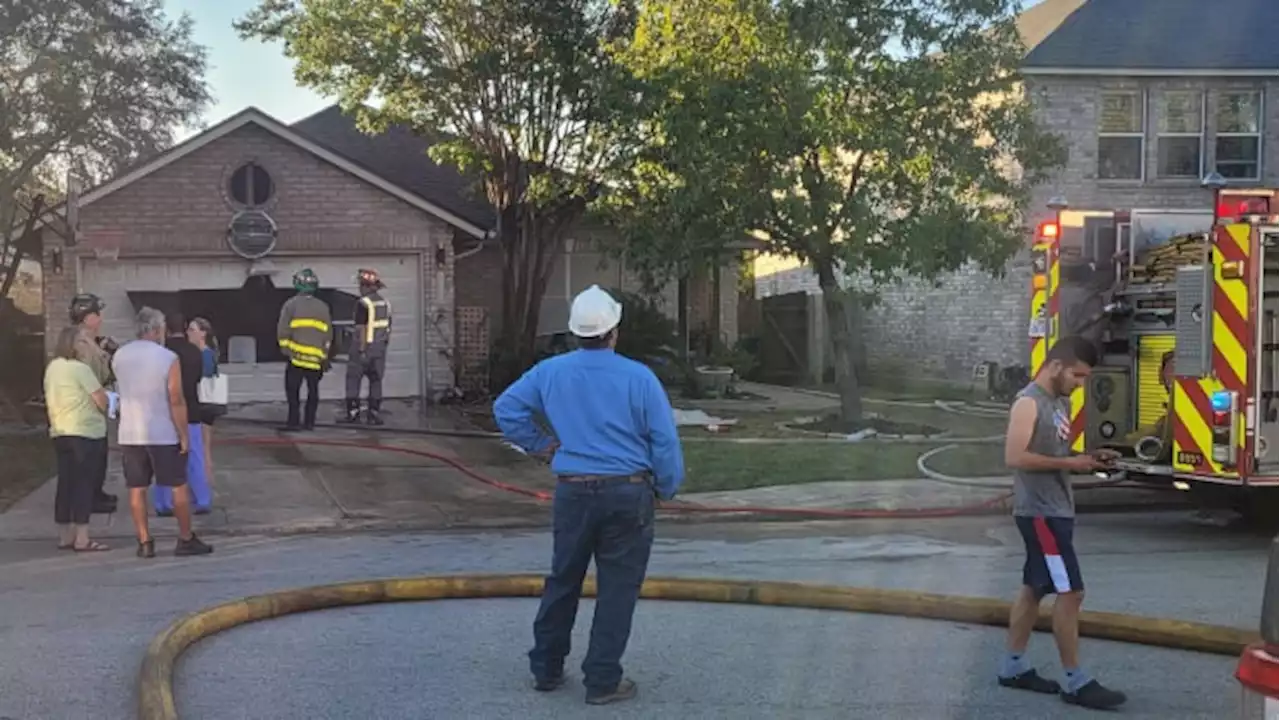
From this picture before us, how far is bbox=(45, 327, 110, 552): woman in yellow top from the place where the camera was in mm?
9102

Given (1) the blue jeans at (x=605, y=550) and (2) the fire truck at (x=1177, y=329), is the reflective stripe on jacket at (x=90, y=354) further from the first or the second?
(2) the fire truck at (x=1177, y=329)

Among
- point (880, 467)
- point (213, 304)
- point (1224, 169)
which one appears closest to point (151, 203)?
point (213, 304)

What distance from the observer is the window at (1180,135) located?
22.6 metres

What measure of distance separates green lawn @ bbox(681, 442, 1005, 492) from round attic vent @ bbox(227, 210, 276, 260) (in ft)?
24.0

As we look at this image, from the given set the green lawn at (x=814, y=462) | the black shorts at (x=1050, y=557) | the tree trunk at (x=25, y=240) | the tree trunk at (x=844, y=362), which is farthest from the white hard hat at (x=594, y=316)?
the tree trunk at (x=25, y=240)

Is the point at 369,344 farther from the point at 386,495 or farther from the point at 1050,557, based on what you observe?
the point at 1050,557

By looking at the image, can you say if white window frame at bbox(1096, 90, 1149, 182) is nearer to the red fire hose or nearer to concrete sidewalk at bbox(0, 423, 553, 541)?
the red fire hose

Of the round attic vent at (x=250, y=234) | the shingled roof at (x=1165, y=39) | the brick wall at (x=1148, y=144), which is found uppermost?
the shingled roof at (x=1165, y=39)

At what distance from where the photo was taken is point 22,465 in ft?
43.6

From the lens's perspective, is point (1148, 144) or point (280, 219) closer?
point (280, 219)

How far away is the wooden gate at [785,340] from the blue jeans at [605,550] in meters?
21.3

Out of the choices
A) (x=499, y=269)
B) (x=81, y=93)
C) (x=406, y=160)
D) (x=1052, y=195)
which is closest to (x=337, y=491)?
(x=499, y=269)

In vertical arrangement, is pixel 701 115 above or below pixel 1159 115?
below

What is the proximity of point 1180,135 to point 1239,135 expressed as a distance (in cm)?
105
